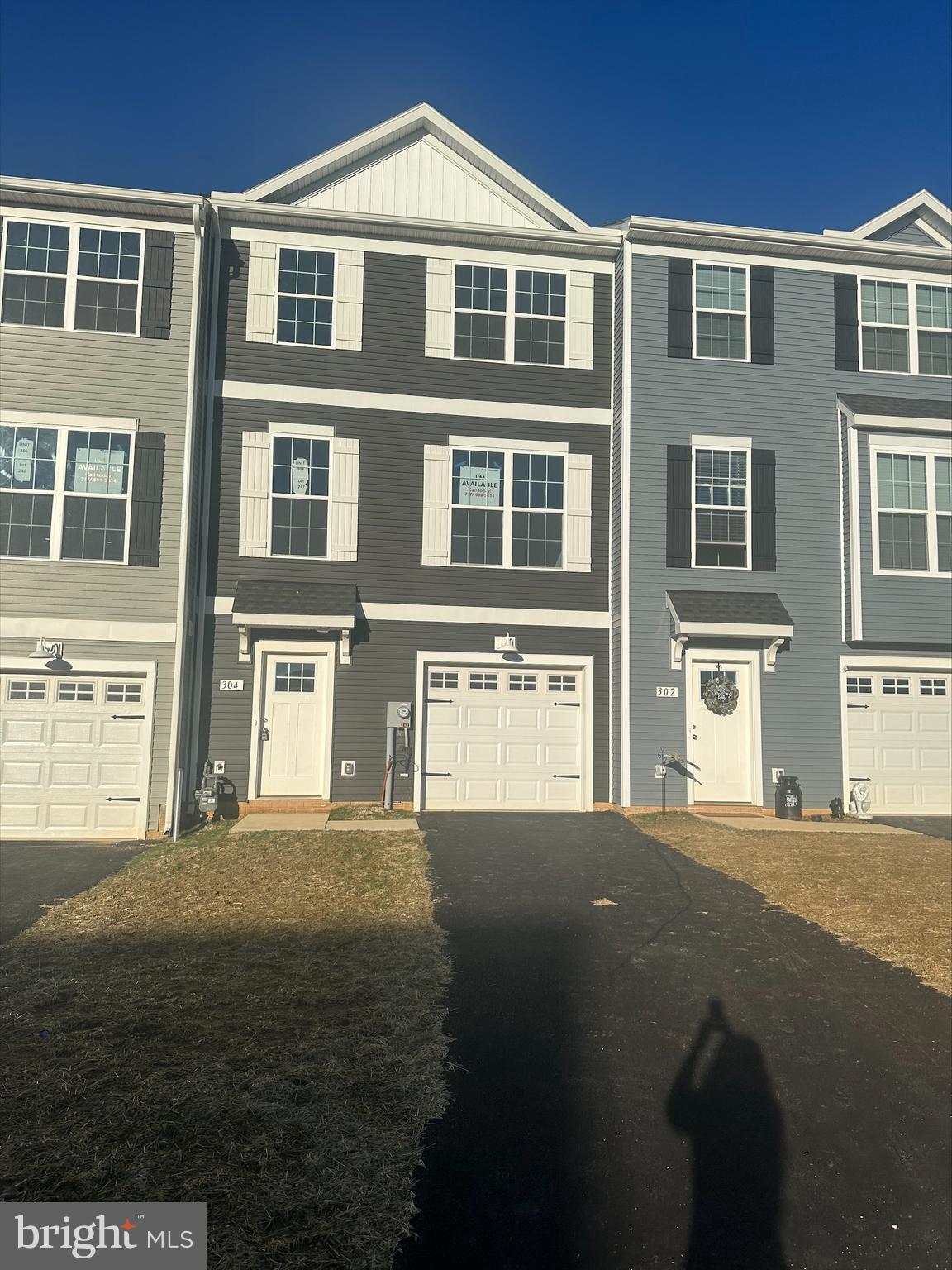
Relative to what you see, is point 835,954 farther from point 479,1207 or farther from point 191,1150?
point 191,1150

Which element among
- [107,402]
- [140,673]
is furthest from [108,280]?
[140,673]

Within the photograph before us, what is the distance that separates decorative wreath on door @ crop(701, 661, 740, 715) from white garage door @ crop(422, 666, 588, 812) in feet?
7.06

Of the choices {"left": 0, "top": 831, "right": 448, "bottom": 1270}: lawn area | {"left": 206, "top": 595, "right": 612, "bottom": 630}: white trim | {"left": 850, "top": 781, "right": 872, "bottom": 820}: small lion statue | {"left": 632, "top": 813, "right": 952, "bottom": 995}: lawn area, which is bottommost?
{"left": 0, "top": 831, "right": 448, "bottom": 1270}: lawn area

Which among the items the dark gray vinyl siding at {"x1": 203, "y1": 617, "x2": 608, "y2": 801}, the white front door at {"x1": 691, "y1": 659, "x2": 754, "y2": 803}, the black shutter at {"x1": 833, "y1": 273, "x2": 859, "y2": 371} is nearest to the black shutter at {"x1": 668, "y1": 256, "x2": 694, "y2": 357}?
the black shutter at {"x1": 833, "y1": 273, "x2": 859, "y2": 371}

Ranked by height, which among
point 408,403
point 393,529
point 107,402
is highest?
point 408,403

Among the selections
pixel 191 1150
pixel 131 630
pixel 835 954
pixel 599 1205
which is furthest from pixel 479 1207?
pixel 131 630

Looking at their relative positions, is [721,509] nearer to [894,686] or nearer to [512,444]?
[512,444]

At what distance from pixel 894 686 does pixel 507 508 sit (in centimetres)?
766

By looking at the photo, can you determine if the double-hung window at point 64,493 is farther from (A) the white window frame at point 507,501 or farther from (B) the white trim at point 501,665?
(A) the white window frame at point 507,501

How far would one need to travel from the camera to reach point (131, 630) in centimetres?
1278

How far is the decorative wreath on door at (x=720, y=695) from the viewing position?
14.0 metres

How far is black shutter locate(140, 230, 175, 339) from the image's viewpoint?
13.3 metres

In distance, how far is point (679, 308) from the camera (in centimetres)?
1448

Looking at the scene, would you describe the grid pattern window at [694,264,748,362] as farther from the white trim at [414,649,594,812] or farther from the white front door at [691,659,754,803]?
the white trim at [414,649,594,812]
